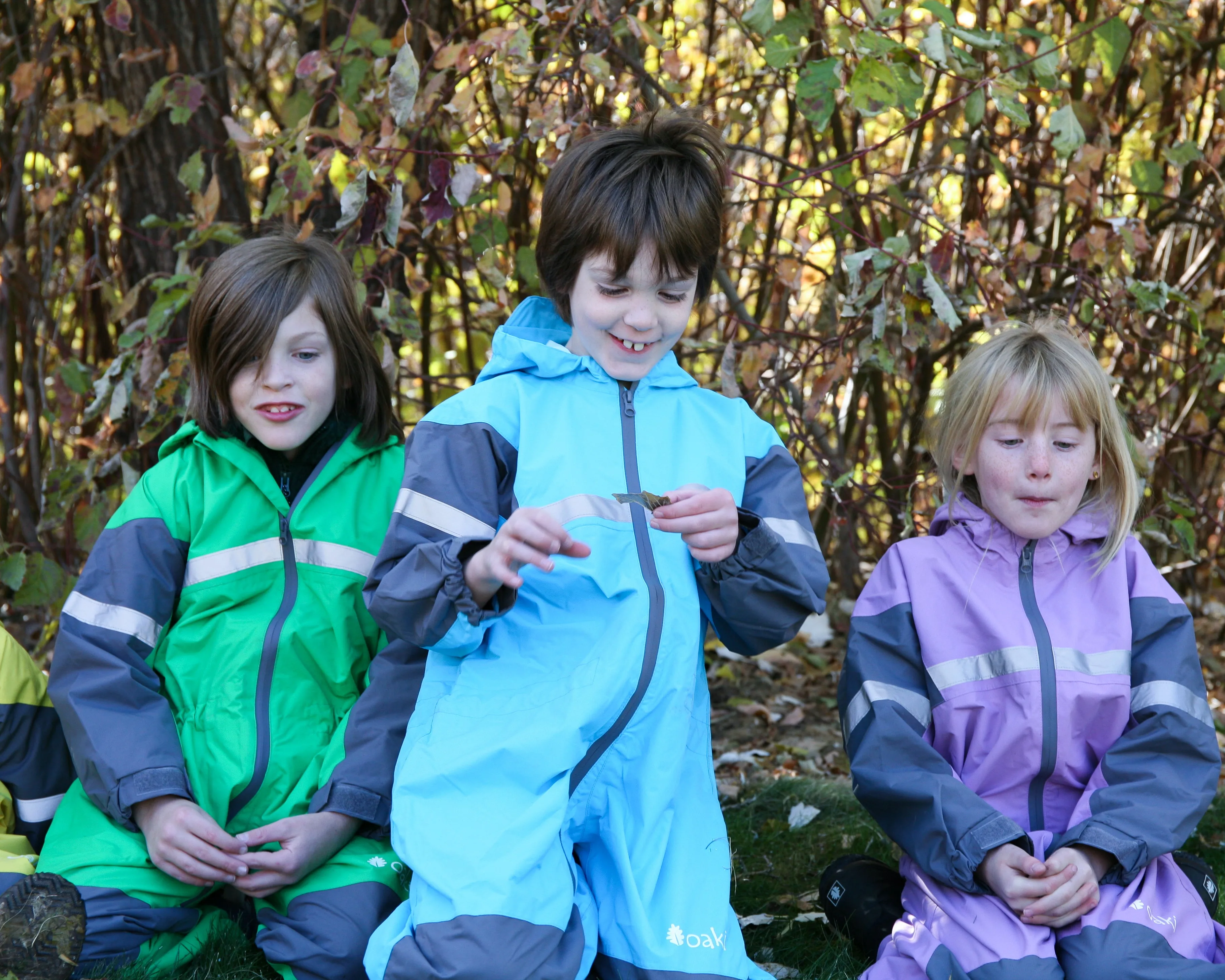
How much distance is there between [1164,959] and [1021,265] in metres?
1.93

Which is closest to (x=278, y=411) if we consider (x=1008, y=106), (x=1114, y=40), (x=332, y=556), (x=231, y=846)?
(x=332, y=556)

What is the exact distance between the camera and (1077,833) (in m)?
1.99

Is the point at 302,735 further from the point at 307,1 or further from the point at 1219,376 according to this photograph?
the point at 1219,376

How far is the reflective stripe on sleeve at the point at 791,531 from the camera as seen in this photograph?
2100 mm

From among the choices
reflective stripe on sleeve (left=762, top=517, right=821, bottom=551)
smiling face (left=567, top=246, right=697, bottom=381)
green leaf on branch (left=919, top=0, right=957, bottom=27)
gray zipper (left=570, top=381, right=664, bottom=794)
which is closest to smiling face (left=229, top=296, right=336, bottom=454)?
smiling face (left=567, top=246, right=697, bottom=381)

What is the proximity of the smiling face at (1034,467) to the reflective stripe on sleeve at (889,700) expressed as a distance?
35 cm

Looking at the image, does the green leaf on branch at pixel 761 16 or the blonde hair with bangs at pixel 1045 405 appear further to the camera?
the green leaf on branch at pixel 761 16

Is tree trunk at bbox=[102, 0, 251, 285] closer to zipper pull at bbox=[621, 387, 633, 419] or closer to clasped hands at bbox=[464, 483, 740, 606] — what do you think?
zipper pull at bbox=[621, 387, 633, 419]

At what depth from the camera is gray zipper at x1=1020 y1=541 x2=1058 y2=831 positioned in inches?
82.4

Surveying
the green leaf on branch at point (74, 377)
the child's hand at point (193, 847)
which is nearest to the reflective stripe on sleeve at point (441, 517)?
the child's hand at point (193, 847)

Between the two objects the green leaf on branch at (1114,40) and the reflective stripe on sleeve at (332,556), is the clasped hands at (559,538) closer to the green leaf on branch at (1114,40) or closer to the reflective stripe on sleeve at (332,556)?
the reflective stripe on sleeve at (332,556)

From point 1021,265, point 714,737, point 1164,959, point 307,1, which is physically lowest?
point 714,737

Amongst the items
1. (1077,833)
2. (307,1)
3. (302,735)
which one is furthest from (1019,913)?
(307,1)

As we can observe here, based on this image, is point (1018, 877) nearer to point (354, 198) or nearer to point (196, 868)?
point (196, 868)
